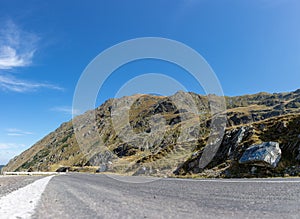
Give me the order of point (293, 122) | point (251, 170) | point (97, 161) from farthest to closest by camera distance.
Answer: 1. point (97, 161)
2. point (293, 122)
3. point (251, 170)

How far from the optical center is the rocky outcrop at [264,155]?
24.9 m

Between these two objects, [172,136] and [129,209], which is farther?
[172,136]

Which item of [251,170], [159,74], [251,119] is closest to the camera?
[251,170]

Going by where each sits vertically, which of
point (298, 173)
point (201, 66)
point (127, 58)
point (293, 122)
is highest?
point (127, 58)

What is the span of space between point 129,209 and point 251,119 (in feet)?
646

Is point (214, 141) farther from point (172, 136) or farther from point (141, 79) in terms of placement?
point (172, 136)

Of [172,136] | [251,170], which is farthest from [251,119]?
[251,170]

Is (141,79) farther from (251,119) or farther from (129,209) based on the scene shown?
(251,119)

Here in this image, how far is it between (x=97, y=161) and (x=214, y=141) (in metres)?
137

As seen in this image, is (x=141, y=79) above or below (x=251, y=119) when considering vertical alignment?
below

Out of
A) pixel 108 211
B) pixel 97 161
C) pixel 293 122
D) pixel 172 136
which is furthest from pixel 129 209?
pixel 97 161

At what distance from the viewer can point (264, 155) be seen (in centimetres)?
2564

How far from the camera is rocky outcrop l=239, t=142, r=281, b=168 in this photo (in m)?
24.9

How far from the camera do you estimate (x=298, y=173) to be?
21562 millimetres
